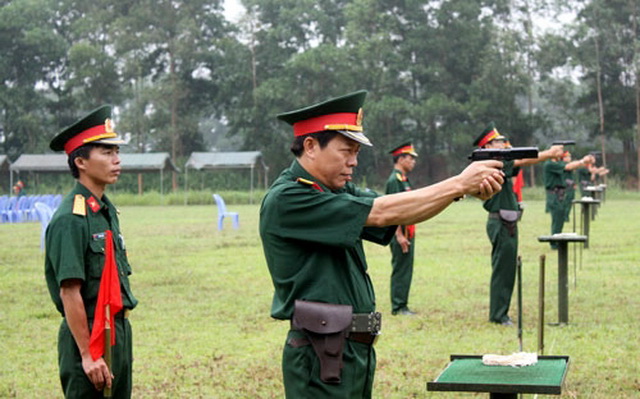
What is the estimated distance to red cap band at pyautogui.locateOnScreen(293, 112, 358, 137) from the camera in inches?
140

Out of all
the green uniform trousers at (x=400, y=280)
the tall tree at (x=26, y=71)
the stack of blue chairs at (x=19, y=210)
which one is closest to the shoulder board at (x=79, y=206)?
the green uniform trousers at (x=400, y=280)

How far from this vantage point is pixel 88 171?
4.41 m

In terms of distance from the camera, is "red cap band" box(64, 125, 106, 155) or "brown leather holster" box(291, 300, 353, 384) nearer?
"brown leather holster" box(291, 300, 353, 384)

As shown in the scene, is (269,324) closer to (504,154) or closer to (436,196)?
(504,154)

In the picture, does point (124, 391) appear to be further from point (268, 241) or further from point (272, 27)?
point (272, 27)

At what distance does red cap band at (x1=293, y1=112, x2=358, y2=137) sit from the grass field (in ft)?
11.1

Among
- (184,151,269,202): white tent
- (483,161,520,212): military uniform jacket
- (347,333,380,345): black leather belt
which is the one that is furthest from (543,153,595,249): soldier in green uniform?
(184,151,269,202): white tent

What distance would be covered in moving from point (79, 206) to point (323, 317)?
1.45 m

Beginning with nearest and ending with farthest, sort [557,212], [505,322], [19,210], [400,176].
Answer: [505,322]
[400,176]
[557,212]
[19,210]

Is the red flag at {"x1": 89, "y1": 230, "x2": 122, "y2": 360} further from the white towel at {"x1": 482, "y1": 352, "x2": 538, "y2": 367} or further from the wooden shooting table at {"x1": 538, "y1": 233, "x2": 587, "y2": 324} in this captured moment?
the wooden shooting table at {"x1": 538, "y1": 233, "x2": 587, "y2": 324}

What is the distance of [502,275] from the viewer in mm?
9312

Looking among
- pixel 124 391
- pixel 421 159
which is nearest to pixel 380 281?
pixel 124 391

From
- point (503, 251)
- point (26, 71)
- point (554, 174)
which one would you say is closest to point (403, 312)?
point (503, 251)

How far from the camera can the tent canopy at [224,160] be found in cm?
4688
